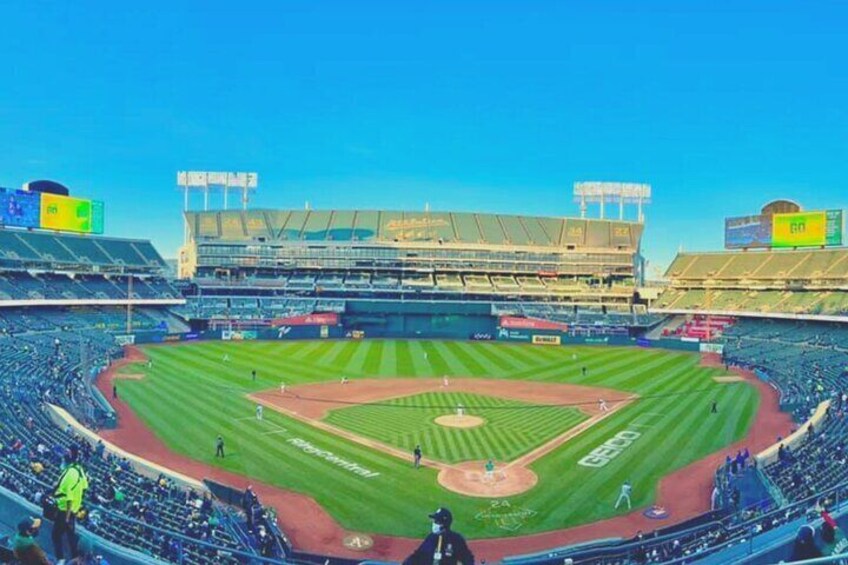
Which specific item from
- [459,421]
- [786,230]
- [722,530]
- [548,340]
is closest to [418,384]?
[459,421]

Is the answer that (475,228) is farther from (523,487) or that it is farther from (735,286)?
(523,487)

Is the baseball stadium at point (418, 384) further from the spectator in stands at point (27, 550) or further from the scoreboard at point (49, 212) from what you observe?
the spectator in stands at point (27, 550)

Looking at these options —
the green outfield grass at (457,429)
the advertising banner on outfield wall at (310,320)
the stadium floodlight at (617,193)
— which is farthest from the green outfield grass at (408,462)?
the stadium floodlight at (617,193)

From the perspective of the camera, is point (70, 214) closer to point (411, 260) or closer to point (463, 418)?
point (411, 260)

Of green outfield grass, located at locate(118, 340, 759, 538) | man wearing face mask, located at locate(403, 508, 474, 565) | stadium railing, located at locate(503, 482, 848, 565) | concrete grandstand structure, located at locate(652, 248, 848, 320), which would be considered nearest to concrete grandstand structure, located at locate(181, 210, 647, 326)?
concrete grandstand structure, located at locate(652, 248, 848, 320)

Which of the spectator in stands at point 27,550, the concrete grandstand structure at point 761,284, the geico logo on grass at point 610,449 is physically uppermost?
the concrete grandstand structure at point 761,284

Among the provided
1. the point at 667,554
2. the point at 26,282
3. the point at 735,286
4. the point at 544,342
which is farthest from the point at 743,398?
the point at 26,282
